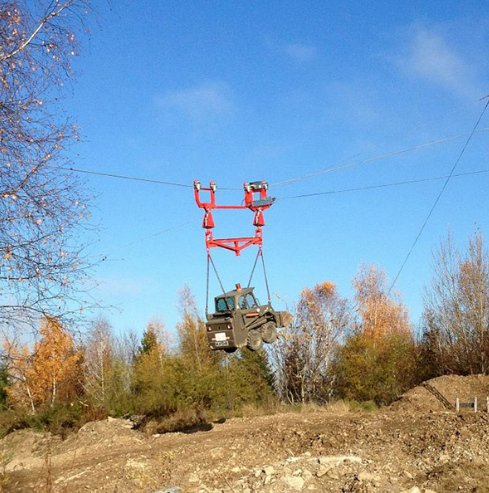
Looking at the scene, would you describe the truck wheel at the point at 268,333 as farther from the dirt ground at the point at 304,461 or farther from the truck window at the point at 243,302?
the dirt ground at the point at 304,461

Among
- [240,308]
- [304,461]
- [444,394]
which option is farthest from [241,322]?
[444,394]

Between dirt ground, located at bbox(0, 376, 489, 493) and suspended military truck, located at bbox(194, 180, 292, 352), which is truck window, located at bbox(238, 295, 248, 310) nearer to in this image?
suspended military truck, located at bbox(194, 180, 292, 352)

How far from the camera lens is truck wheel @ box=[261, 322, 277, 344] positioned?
11.4m

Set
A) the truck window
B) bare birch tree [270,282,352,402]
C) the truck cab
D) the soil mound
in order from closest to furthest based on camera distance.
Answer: the truck cab < the truck window < the soil mound < bare birch tree [270,282,352,402]

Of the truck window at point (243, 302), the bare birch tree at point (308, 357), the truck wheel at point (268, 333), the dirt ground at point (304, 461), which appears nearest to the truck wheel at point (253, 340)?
the truck wheel at point (268, 333)

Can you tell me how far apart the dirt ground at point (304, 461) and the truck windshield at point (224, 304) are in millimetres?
3586

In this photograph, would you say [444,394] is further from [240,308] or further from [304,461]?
[240,308]

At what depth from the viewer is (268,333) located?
11477 mm

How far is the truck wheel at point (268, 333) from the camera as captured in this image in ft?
37.4

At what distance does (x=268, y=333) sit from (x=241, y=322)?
1.18 meters

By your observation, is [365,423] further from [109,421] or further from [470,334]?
[470,334]

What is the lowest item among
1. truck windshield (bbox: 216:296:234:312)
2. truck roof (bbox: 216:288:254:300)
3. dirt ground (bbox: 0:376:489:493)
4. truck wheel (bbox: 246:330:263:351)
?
dirt ground (bbox: 0:376:489:493)

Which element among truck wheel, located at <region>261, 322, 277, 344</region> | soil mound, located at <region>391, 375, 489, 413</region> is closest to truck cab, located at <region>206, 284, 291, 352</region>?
truck wheel, located at <region>261, 322, 277, 344</region>

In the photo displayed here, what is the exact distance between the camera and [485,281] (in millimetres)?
25812
